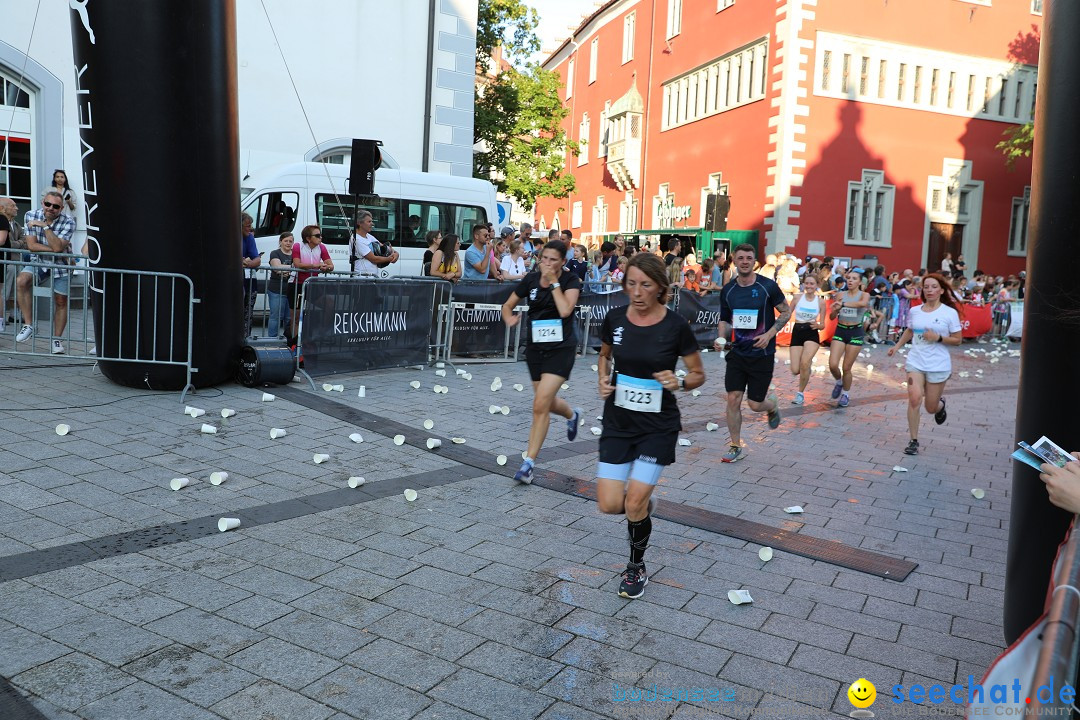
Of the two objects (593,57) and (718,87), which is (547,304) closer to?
(718,87)

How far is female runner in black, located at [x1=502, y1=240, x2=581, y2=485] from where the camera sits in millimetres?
6465

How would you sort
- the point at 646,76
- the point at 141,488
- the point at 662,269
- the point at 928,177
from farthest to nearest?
the point at 646,76 < the point at 928,177 < the point at 141,488 < the point at 662,269

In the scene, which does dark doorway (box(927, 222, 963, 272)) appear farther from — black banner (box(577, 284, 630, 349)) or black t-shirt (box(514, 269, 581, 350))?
black t-shirt (box(514, 269, 581, 350))

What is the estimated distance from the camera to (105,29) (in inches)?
316

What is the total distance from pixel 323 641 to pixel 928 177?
3116 cm

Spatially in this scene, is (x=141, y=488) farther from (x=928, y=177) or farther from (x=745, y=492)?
(x=928, y=177)

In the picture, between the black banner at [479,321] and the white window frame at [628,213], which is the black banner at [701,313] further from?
the white window frame at [628,213]

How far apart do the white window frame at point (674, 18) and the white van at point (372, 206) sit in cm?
2013

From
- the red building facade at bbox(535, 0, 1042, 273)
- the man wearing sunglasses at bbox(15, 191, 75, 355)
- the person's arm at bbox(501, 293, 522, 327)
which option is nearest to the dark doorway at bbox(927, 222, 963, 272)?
the red building facade at bbox(535, 0, 1042, 273)

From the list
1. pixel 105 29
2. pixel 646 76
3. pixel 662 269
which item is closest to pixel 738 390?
pixel 662 269

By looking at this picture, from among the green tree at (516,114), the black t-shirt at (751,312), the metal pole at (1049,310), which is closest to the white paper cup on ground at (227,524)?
the metal pole at (1049,310)

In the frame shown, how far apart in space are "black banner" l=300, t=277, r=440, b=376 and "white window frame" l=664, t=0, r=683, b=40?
2751 centimetres

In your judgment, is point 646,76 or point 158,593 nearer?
point 158,593

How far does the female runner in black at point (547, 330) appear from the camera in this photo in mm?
6465
